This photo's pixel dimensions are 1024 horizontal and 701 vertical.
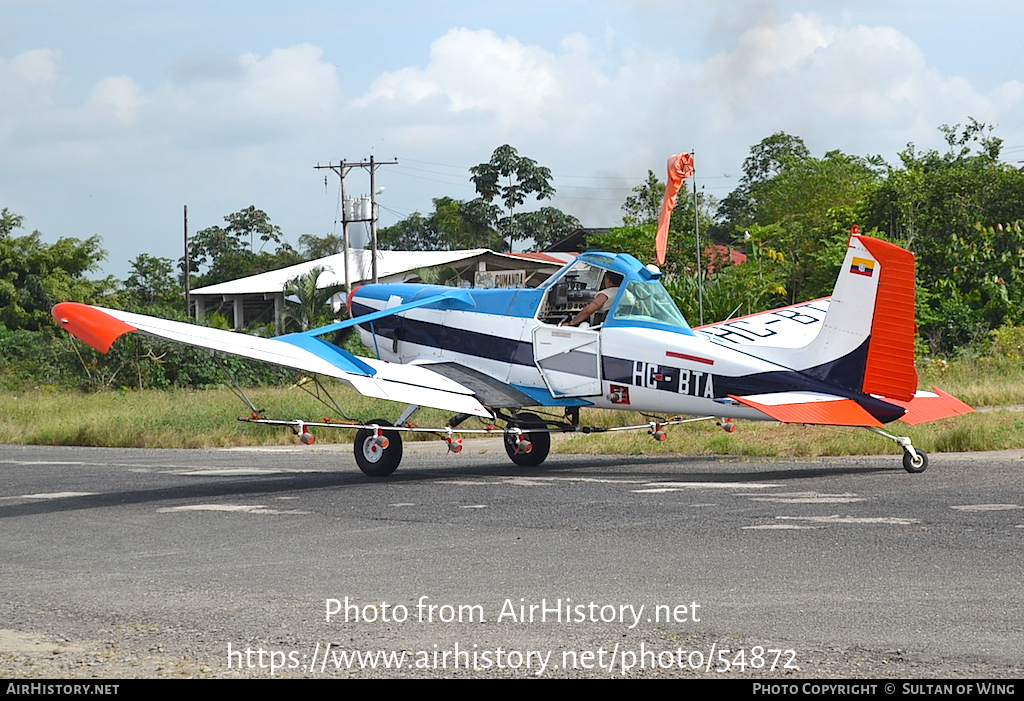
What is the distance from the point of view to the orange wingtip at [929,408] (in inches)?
492

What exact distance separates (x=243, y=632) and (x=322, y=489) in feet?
22.5

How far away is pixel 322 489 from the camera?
13258 mm

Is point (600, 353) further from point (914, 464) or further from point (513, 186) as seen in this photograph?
point (513, 186)

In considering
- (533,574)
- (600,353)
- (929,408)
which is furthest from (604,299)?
(533,574)

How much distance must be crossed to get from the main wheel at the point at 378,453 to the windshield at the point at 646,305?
9.84 feet

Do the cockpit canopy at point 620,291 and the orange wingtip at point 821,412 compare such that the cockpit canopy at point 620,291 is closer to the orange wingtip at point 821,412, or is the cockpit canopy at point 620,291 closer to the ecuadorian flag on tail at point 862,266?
the orange wingtip at point 821,412

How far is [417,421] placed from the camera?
893 inches

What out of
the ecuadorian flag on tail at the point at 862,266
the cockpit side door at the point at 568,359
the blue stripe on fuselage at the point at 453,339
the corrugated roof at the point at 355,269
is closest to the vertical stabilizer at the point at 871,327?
the ecuadorian flag on tail at the point at 862,266

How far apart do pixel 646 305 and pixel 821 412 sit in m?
2.63

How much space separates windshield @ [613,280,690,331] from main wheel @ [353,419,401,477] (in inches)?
118

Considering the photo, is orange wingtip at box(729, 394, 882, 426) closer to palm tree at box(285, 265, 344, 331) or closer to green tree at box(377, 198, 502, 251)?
palm tree at box(285, 265, 344, 331)

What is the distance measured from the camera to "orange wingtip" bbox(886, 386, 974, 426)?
41.0ft
